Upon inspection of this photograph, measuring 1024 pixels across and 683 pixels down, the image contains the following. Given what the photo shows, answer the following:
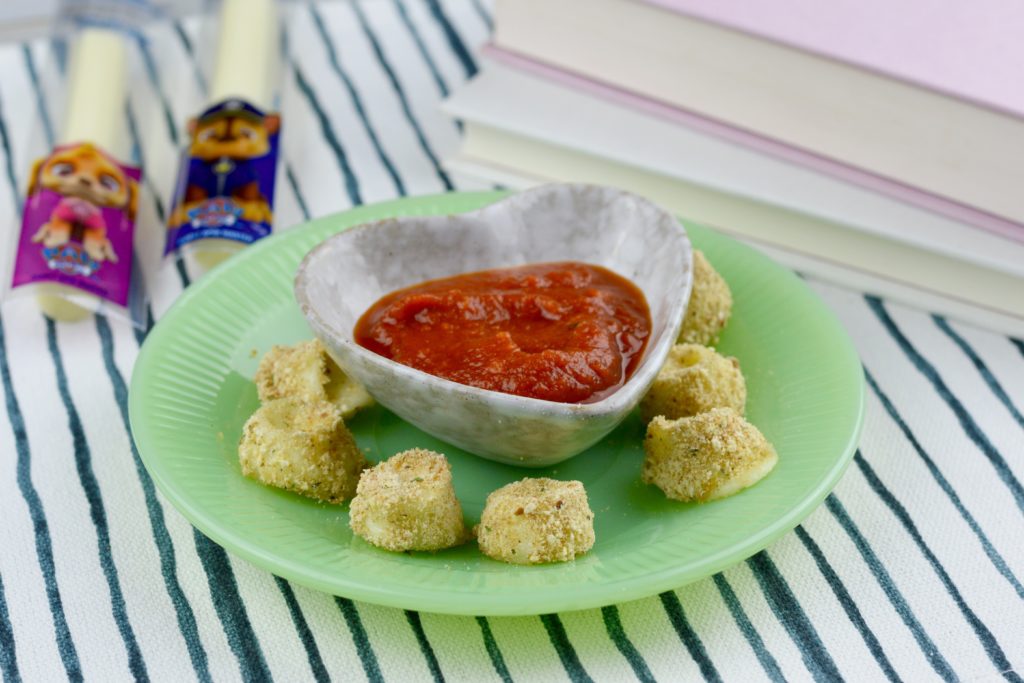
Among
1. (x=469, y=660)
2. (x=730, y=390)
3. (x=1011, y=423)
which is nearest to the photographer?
(x=469, y=660)

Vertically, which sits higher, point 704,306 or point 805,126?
point 805,126

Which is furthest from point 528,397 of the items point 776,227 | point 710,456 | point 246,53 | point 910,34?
point 246,53

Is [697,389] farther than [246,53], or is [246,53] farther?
[246,53]

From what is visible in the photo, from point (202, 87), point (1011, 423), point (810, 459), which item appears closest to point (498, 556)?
point (810, 459)

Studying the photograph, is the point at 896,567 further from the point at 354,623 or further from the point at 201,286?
the point at 201,286

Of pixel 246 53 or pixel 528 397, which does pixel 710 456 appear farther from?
pixel 246 53

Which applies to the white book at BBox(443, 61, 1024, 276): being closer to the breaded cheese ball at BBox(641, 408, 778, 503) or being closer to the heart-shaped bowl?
the heart-shaped bowl

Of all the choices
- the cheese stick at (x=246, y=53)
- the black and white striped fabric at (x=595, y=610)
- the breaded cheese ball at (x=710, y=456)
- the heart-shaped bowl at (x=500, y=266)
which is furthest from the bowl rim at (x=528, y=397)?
the cheese stick at (x=246, y=53)

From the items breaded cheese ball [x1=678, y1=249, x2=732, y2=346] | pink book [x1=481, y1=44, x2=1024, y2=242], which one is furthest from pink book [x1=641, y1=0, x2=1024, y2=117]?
breaded cheese ball [x1=678, y1=249, x2=732, y2=346]
